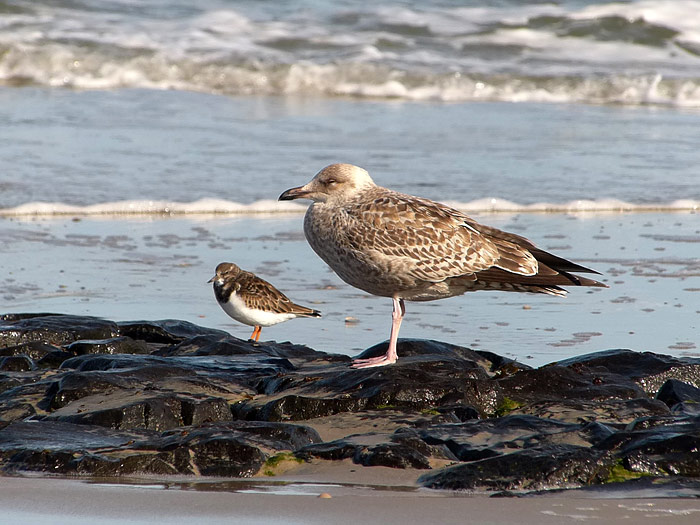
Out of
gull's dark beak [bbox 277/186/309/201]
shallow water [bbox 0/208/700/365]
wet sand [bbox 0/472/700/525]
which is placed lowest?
shallow water [bbox 0/208/700/365]

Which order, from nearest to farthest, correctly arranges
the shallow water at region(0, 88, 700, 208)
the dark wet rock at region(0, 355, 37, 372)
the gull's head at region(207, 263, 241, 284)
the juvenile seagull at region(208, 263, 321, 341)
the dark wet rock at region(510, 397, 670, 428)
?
the dark wet rock at region(510, 397, 670, 428), the dark wet rock at region(0, 355, 37, 372), the juvenile seagull at region(208, 263, 321, 341), the gull's head at region(207, 263, 241, 284), the shallow water at region(0, 88, 700, 208)

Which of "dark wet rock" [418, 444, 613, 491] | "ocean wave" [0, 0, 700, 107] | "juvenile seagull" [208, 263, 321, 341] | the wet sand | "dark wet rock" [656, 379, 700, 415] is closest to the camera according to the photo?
the wet sand

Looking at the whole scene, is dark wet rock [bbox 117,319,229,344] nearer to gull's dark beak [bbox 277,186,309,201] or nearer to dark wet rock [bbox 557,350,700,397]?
gull's dark beak [bbox 277,186,309,201]

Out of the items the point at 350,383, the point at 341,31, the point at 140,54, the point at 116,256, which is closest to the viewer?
the point at 350,383

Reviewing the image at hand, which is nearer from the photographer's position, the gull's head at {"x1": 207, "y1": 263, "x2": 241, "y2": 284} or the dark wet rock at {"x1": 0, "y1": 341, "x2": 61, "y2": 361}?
the dark wet rock at {"x1": 0, "y1": 341, "x2": 61, "y2": 361}

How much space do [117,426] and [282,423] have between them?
72 centimetres

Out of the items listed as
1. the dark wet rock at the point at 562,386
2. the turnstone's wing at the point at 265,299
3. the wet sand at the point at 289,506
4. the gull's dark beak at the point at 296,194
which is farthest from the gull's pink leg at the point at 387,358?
the wet sand at the point at 289,506

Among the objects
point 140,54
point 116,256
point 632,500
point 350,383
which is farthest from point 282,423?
point 140,54

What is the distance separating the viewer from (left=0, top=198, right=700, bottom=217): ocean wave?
33.2 ft

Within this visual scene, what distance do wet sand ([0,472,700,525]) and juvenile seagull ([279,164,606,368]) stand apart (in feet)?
5.49

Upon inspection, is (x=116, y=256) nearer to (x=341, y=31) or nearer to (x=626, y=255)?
A: (x=626, y=255)

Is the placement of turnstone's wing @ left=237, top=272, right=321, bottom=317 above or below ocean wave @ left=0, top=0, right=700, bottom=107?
below

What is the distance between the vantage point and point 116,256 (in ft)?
28.5

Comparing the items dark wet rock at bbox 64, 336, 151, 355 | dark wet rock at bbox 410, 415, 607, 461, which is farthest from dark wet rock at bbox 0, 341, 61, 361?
dark wet rock at bbox 410, 415, 607, 461
